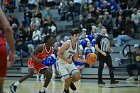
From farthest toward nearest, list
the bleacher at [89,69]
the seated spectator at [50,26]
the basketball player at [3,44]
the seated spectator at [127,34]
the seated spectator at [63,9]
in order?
the seated spectator at [63,9]
the seated spectator at [50,26]
the seated spectator at [127,34]
the bleacher at [89,69]
the basketball player at [3,44]

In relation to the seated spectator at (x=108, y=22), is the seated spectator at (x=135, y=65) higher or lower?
lower

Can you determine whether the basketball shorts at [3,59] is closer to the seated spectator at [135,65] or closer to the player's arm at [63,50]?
the player's arm at [63,50]

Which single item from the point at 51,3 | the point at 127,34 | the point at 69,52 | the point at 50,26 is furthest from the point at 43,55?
the point at 51,3

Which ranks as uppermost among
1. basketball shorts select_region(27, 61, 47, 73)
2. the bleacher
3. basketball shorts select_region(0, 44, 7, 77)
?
basketball shorts select_region(0, 44, 7, 77)

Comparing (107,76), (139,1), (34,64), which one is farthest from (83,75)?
(34,64)

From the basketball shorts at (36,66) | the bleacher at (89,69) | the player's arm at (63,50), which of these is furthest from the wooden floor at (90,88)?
the bleacher at (89,69)

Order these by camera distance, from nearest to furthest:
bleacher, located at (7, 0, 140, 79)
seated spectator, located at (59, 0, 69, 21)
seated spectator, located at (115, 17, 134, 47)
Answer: bleacher, located at (7, 0, 140, 79) → seated spectator, located at (115, 17, 134, 47) → seated spectator, located at (59, 0, 69, 21)

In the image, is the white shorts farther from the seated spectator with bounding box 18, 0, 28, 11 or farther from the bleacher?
the seated spectator with bounding box 18, 0, 28, 11

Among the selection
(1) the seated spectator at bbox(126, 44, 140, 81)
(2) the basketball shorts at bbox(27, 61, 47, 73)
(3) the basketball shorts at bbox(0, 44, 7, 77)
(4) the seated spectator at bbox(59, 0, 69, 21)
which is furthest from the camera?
(4) the seated spectator at bbox(59, 0, 69, 21)

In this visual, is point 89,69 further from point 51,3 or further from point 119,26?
point 51,3

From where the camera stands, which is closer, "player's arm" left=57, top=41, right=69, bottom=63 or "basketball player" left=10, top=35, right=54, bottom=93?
"player's arm" left=57, top=41, right=69, bottom=63

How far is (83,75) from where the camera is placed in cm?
2072

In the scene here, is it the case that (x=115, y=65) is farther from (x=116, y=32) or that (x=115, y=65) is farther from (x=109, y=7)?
(x=109, y=7)

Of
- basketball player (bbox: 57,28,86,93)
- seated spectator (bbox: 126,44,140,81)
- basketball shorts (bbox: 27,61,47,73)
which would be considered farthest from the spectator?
basketball player (bbox: 57,28,86,93)
